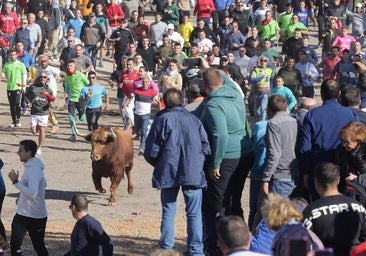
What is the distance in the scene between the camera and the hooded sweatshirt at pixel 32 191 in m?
13.0

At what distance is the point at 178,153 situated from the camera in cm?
1130

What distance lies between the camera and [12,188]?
19172 millimetres

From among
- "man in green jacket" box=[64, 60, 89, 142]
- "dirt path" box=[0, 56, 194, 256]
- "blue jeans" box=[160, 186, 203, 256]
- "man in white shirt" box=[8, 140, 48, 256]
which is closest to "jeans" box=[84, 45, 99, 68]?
"dirt path" box=[0, 56, 194, 256]

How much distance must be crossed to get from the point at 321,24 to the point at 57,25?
8.40 m

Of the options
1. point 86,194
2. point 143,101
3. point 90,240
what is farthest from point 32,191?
point 143,101

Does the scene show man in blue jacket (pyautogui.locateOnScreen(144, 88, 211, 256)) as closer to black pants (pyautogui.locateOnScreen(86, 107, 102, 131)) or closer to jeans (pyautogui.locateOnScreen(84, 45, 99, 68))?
black pants (pyautogui.locateOnScreen(86, 107, 102, 131))

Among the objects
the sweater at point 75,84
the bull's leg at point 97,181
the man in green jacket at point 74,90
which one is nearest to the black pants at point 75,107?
the man in green jacket at point 74,90

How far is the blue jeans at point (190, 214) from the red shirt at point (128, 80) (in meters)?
11.5

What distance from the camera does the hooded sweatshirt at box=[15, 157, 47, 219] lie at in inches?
511

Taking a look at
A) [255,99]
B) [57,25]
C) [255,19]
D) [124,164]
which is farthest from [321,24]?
[124,164]

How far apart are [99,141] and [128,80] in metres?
5.17

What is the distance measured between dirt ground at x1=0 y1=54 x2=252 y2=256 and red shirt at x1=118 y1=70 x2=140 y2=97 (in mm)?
1258

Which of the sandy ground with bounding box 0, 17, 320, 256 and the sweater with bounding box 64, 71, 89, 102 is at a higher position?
the sweater with bounding box 64, 71, 89, 102

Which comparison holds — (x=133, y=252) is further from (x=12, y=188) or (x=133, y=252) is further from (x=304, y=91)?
(x=304, y=91)
